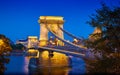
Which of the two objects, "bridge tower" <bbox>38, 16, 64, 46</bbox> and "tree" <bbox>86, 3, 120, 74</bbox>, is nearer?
"tree" <bbox>86, 3, 120, 74</bbox>

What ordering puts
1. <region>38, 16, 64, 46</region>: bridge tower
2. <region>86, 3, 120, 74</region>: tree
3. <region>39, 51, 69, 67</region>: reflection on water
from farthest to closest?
<region>38, 16, 64, 46</region>: bridge tower → <region>39, 51, 69, 67</region>: reflection on water → <region>86, 3, 120, 74</region>: tree

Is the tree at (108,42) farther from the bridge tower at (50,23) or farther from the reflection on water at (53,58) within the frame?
the bridge tower at (50,23)

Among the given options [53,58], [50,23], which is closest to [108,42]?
[53,58]

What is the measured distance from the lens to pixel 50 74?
3553cm

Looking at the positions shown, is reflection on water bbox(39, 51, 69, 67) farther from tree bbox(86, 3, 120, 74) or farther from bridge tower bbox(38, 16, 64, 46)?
tree bbox(86, 3, 120, 74)

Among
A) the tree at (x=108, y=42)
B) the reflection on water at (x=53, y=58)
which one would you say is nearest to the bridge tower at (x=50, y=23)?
the reflection on water at (x=53, y=58)

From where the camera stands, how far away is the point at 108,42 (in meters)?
8.71

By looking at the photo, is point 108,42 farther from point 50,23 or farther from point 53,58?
point 50,23

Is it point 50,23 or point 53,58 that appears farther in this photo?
point 50,23

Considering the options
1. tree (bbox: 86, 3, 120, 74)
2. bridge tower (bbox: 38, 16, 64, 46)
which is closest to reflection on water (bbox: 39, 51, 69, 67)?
bridge tower (bbox: 38, 16, 64, 46)

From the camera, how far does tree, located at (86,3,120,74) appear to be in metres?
8.55

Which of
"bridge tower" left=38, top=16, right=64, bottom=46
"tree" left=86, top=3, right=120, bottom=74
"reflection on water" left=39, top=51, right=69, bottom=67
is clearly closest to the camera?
"tree" left=86, top=3, right=120, bottom=74

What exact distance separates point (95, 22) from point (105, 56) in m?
0.98

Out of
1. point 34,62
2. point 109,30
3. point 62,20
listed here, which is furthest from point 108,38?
point 62,20
